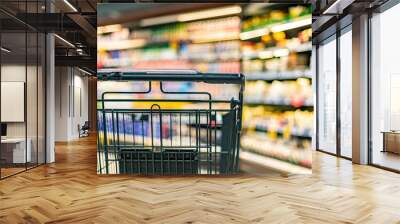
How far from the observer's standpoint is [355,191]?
4789 millimetres

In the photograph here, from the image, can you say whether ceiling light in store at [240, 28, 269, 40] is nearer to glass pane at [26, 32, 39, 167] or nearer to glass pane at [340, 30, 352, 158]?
glass pane at [340, 30, 352, 158]

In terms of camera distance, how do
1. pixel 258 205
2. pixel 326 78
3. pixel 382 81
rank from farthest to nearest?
1. pixel 326 78
2. pixel 382 81
3. pixel 258 205

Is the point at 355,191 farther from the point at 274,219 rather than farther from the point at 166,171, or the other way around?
the point at 166,171

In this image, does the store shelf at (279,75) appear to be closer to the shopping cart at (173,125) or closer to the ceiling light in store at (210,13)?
the shopping cart at (173,125)

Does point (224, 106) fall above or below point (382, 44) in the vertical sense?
below

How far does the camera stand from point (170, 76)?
19.2ft

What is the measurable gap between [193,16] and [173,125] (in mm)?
1640

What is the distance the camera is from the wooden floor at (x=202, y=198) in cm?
361

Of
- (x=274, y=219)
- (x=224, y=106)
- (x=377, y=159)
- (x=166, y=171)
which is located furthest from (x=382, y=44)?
(x=274, y=219)

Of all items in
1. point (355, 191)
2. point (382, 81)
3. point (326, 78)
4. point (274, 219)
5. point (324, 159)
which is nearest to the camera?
point (274, 219)

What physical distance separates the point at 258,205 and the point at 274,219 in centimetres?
55

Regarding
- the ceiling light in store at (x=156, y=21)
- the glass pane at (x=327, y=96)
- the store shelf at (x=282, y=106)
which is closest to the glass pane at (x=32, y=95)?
the ceiling light in store at (x=156, y=21)

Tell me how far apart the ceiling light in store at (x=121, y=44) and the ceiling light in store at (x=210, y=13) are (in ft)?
2.24

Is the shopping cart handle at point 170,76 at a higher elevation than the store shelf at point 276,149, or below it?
higher
